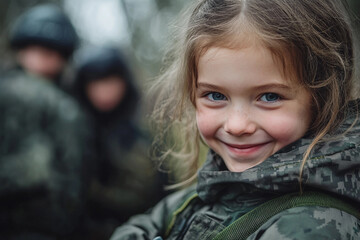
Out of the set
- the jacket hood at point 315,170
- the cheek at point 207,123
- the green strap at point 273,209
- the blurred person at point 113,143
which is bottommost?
the blurred person at point 113,143

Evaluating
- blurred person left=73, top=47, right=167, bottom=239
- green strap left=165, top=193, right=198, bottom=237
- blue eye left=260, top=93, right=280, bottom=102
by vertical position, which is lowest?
blurred person left=73, top=47, right=167, bottom=239

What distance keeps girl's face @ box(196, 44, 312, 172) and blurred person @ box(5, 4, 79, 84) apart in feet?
10.2

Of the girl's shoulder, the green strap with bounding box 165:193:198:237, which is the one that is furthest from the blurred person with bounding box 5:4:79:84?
the girl's shoulder

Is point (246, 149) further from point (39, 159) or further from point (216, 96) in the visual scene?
point (39, 159)

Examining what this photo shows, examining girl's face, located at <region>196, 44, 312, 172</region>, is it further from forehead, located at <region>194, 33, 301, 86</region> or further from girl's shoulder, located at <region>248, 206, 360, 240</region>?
girl's shoulder, located at <region>248, 206, 360, 240</region>

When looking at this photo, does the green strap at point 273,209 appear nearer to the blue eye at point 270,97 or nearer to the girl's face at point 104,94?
the blue eye at point 270,97

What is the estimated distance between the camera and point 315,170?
1493mm

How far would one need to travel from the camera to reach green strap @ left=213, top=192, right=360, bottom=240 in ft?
4.87

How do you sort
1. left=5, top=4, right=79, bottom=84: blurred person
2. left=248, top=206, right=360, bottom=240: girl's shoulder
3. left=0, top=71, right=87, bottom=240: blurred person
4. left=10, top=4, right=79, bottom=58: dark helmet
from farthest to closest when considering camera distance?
left=10, top=4, right=79, bottom=58: dark helmet
left=5, top=4, right=79, bottom=84: blurred person
left=0, top=71, right=87, bottom=240: blurred person
left=248, top=206, right=360, bottom=240: girl's shoulder

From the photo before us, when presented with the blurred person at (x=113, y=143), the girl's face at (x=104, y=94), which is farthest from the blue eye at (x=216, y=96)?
the girl's face at (x=104, y=94)

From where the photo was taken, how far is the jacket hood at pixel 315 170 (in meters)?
1.49

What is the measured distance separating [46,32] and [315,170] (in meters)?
3.82

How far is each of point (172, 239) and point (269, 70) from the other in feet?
2.75

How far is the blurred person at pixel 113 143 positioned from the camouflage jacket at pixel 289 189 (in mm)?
2512
